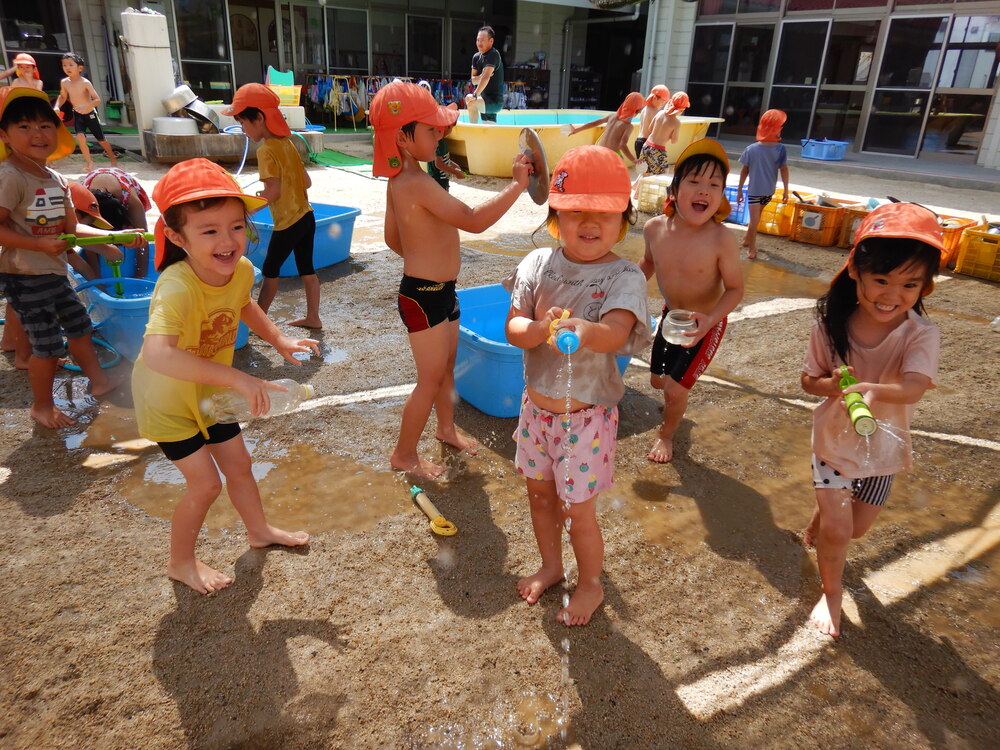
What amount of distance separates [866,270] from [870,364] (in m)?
0.34

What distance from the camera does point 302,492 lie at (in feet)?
10.6

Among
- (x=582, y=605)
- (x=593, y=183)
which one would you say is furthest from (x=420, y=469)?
(x=593, y=183)

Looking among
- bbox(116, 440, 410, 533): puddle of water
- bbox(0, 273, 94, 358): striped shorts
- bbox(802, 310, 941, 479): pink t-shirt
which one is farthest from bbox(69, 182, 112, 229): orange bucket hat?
bbox(802, 310, 941, 479): pink t-shirt

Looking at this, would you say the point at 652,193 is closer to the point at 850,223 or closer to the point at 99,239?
the point at 850,223

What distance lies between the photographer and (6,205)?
3.35m

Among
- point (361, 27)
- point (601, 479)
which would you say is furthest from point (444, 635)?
point (361, 27)

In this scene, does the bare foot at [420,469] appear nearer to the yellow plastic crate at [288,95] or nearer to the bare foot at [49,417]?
the bare foot at [49,417]

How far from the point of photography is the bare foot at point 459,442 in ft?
11.9

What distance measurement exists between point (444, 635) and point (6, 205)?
3.15 metres

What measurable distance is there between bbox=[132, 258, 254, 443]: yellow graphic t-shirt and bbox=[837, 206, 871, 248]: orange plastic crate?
7.91 meters

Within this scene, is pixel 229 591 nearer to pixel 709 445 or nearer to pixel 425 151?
pixel 425 151

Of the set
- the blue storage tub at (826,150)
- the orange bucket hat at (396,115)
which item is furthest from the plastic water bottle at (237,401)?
the blue storage tub at (826,150)

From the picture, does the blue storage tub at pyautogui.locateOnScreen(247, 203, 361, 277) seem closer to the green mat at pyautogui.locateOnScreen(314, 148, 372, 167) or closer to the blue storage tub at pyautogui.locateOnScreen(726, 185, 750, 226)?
the blue storage tub at pyautogui.locateOnScreen(726, 185, 750, 226)

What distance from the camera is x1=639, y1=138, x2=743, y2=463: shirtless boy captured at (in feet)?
10.2
